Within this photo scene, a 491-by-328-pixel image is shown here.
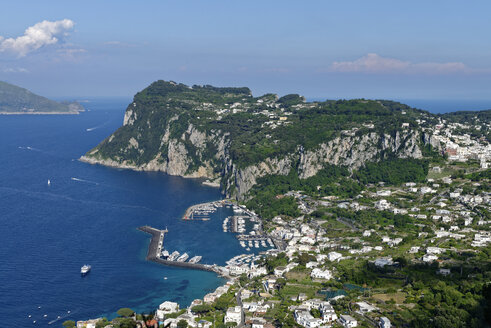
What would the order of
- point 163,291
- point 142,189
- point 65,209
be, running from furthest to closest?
point 142,189, point 65,209, point 163,291

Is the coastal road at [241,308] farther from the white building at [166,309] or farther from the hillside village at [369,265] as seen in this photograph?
the white building at [166,309]

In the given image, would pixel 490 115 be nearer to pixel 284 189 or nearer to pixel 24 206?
pixel 284 189

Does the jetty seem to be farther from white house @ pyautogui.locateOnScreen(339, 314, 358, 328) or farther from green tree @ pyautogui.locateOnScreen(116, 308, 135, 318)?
white house @ pyautogui.locateOnScreen(339, 314, 358, 328)

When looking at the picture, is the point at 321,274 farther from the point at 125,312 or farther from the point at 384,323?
the point at 125,312

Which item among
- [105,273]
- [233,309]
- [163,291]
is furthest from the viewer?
[105,273]

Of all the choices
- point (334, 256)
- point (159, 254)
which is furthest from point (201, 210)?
point (334, 256)

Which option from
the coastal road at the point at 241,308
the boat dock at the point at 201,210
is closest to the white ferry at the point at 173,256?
the coastal road at the point at 241,308

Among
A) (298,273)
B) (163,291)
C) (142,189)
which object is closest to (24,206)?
(142,189)
